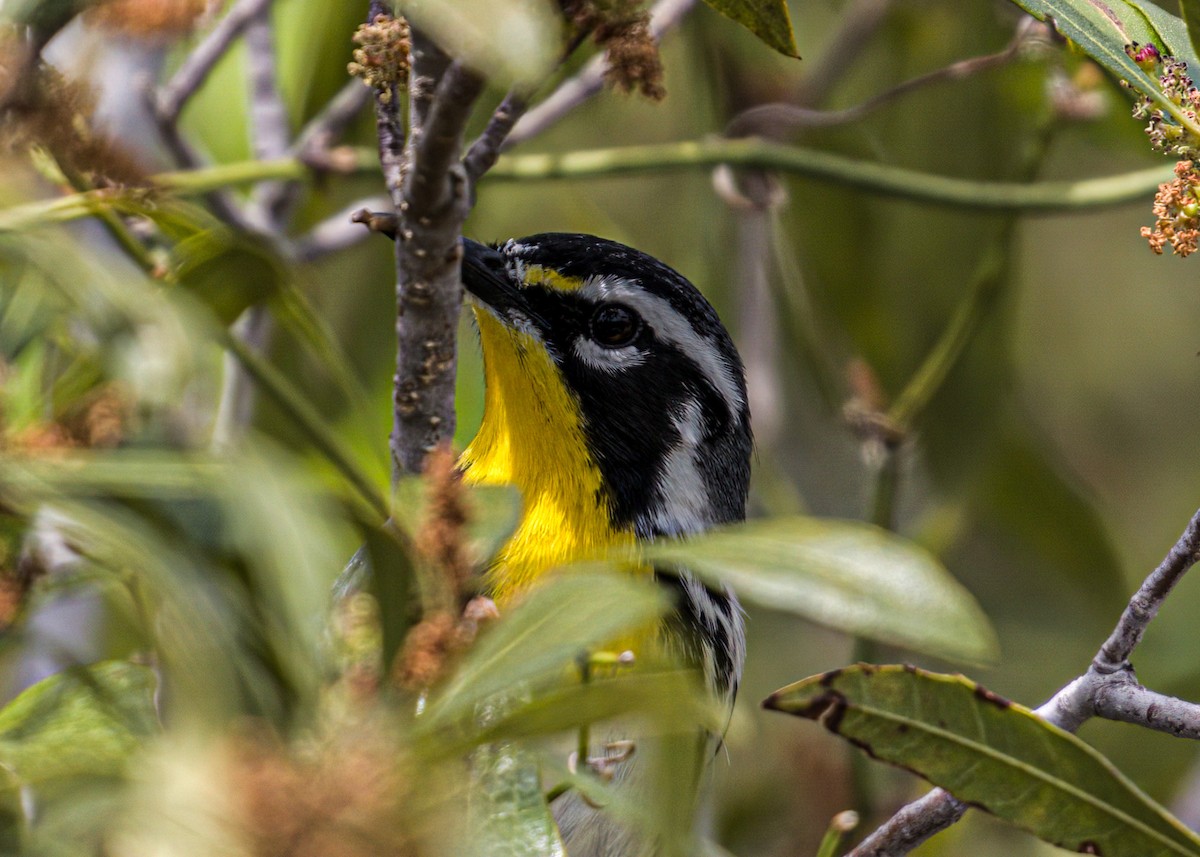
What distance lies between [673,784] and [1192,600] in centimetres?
384

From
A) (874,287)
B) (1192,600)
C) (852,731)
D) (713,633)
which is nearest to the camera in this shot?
A: (852,731)

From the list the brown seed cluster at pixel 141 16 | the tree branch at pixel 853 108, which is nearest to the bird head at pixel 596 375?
the tree branch at pixel 853 108

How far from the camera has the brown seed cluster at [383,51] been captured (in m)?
1.62

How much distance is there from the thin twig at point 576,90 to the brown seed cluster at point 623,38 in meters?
1.74

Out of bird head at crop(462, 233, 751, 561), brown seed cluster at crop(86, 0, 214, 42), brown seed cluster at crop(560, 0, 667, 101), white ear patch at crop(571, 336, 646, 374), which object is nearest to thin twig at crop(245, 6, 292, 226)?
bird head at crop(462, 233, 751, 561)

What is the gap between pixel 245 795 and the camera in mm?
1041

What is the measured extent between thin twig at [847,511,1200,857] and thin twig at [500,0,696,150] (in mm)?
2035

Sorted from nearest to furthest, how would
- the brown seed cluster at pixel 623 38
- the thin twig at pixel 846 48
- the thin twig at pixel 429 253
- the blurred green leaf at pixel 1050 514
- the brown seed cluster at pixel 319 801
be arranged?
the brown seed cluster at pixel 319 801 → the brown seed cluster at pixel 623 38 → the thin twig at pixel 429 253 → the blurred green leaf at pixel 1050 514 → the thin twig at pixel 846 48

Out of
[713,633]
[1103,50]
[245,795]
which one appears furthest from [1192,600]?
[245,795]

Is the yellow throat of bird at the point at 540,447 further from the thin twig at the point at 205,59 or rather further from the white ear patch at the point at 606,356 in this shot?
the thin twig at the point at 205,59

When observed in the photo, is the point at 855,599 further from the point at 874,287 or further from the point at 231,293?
the point at 874,287

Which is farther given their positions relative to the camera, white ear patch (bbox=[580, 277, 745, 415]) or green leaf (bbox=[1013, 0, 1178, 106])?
white ear patch (bbox=[580, 277, 745, 415])

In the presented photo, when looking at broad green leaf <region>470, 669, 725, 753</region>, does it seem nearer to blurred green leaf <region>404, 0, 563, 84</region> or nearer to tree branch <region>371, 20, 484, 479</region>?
blurred green leaf <region>404, 0, 563, 84</region>

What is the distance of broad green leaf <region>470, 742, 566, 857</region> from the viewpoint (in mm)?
1271
